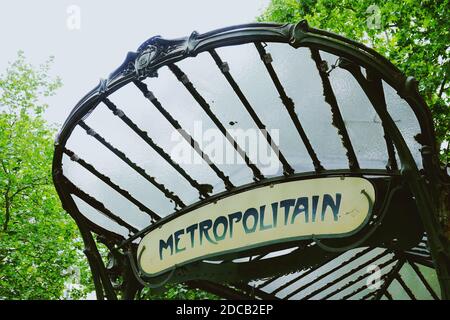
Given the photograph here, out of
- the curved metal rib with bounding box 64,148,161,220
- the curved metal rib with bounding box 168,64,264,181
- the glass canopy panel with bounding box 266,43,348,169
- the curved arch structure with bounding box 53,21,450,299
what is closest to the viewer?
the curved arch structure with bounding box 53,21,450,299

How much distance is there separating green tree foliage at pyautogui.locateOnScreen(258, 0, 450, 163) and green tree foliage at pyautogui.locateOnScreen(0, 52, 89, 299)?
879cm

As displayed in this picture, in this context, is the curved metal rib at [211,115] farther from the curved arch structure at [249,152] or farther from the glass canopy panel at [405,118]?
the glass canopy panel at [405,118]

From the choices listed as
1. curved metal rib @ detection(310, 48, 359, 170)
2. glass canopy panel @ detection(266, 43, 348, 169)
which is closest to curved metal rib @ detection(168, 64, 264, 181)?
glass canopy panel @ detection(266, 43, 348, 169)

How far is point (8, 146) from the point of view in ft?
43.7

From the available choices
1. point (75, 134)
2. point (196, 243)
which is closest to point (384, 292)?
point (196, 243)

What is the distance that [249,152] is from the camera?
14.0ft

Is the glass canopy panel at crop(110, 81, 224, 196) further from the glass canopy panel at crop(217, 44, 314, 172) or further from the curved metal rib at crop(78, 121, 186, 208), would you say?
the glass canopy panel at crop(217, 44, 314, 172)

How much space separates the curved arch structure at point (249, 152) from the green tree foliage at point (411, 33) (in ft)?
10.2

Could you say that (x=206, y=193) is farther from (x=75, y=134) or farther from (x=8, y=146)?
(x=8, y=146)

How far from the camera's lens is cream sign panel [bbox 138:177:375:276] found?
11.8ft

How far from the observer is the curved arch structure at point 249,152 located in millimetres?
3389

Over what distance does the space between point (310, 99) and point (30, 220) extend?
37.6 feet
